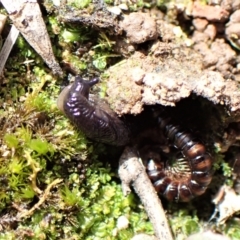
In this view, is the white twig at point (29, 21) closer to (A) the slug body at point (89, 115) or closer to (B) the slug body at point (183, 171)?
(A) the slug body at point (89, 115)

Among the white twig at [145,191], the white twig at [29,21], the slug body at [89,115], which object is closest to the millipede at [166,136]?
the slug body at [89,115]

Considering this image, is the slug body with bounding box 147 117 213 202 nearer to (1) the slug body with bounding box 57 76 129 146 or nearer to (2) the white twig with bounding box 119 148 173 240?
(2) the white twig with bounding box 119 148 173 240

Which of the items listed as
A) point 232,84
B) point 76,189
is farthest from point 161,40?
point 76,189

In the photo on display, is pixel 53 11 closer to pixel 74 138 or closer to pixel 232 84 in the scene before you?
pixel 74 138

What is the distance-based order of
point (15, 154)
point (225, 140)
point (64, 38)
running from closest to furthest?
1. point (15, 154)
2. point (64, 38)
3. point (225, 140)

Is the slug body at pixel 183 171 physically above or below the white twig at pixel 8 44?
below
